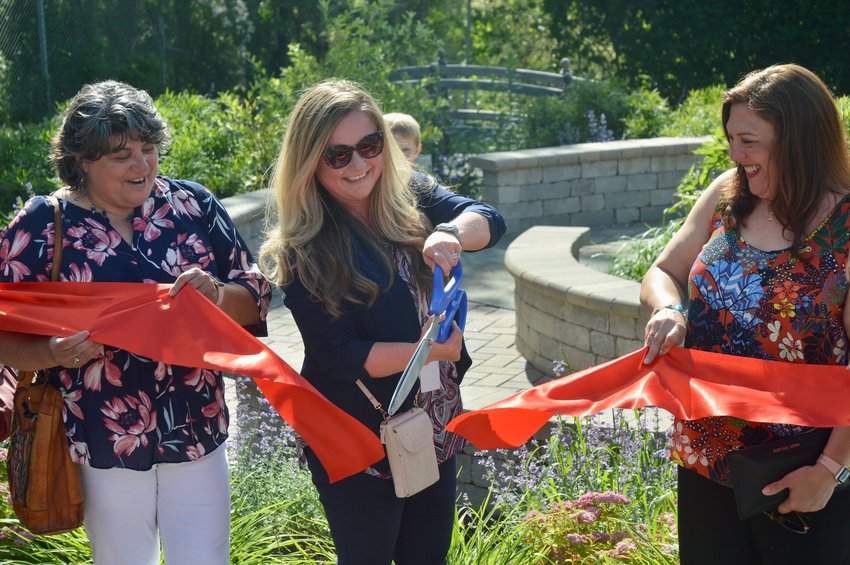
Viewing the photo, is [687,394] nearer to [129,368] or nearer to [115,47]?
[129,368]

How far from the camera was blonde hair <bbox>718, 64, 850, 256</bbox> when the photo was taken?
112 inches

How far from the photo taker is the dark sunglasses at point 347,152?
308 cm

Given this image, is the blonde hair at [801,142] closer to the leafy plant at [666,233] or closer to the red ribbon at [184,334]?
the red ribbon at [184,334]

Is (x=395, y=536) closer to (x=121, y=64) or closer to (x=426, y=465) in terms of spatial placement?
(x=426, y=465)

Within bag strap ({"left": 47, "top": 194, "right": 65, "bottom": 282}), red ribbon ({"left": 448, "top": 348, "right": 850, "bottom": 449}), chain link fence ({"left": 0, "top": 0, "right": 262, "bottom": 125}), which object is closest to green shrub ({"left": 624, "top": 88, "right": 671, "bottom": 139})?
chain link fence ({"left": 0, "top": 0, "right": 262, "bottom": 125})

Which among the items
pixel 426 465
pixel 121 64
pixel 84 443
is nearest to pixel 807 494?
pixel 426 465

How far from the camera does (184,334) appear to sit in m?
3.13

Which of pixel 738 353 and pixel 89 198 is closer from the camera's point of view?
pixel 738 353

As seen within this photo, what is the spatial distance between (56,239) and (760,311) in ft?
6.56

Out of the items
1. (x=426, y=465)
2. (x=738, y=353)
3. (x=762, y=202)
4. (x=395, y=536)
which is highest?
(x=762, y=202)

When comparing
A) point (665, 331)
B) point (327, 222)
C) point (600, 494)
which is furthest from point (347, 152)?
point (600, 494)

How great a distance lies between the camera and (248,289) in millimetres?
3316

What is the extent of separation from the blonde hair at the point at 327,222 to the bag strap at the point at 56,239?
0.59m

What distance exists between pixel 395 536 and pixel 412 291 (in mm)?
719
